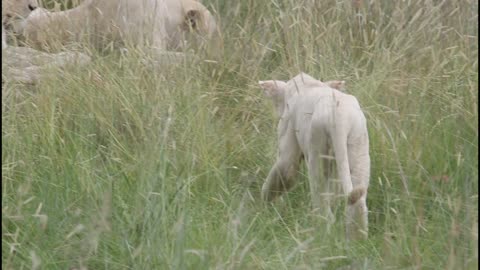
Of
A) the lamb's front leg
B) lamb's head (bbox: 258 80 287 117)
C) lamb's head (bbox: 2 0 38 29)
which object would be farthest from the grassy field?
lamb's head (bbox: 2 0 38 29)

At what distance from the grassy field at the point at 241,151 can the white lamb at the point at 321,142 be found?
8 centimetres

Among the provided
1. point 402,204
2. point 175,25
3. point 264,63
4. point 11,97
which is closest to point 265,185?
point 402,204

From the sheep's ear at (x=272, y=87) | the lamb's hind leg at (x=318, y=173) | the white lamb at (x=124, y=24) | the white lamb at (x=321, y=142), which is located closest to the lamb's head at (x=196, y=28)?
the white lamb at (x=124, y=24)

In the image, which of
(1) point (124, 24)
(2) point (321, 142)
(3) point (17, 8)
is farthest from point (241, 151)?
(3) point (17, 8)

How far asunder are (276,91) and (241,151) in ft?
0.90

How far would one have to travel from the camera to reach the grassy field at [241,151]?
337 cm

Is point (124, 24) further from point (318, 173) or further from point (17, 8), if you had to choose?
point (318, 173)

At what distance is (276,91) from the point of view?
4.53m

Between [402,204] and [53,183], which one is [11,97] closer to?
[53,183]

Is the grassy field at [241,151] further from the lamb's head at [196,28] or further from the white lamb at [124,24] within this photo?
the white lamb at [124,24]

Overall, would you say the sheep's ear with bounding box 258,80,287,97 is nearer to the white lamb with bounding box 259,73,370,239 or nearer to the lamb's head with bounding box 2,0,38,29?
the white lamb with bounding box 259,73,370,239

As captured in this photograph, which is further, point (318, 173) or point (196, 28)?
point (196, 28)

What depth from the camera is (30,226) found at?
11.5 ft

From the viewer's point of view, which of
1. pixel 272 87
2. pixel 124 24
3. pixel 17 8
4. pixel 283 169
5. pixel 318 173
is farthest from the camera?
pixel 17 8
